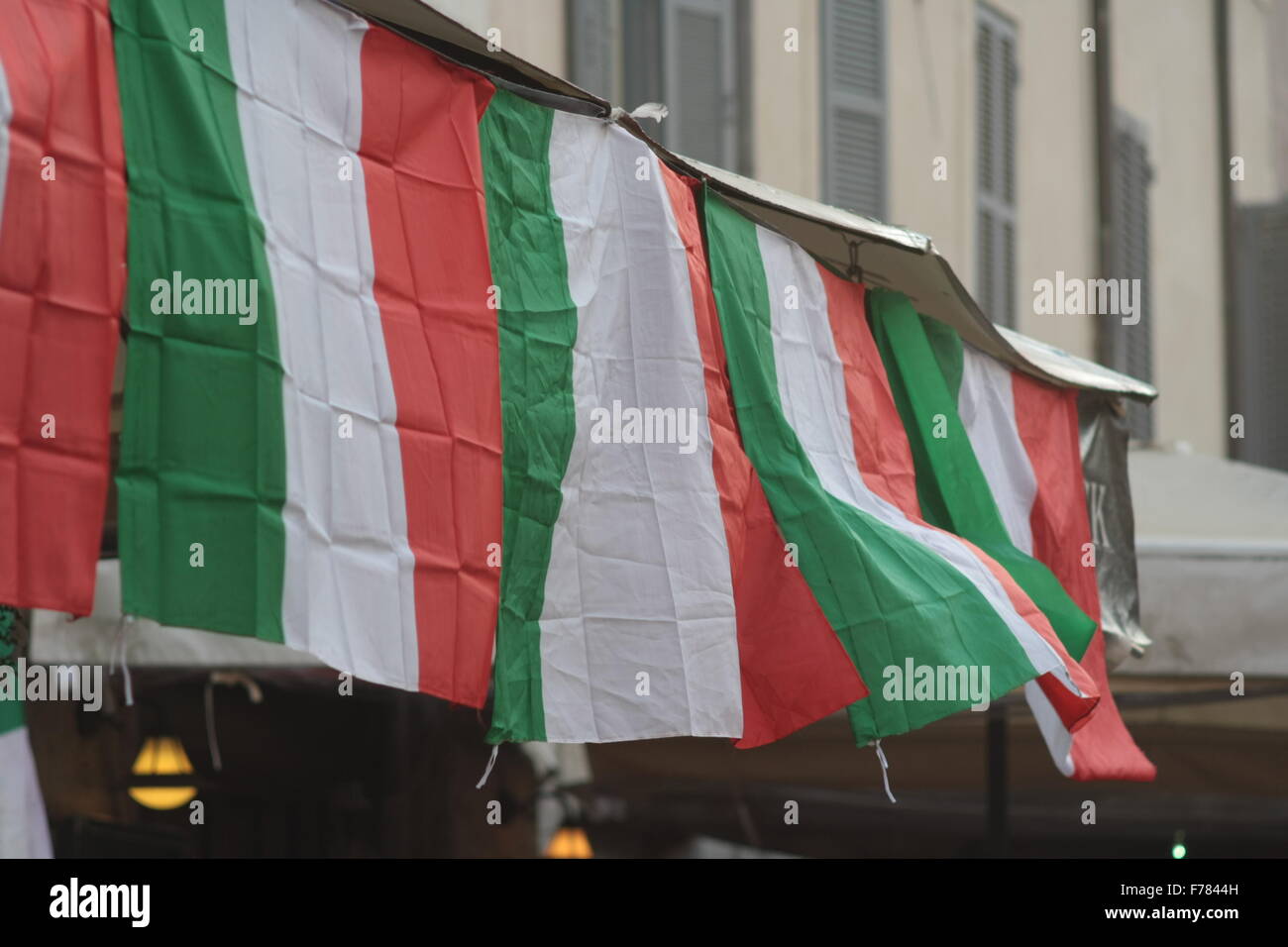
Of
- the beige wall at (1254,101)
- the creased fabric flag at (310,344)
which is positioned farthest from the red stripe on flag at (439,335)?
the beige wall at (1254,101)

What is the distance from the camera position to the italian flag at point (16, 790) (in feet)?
8.68

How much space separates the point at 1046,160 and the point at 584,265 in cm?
812

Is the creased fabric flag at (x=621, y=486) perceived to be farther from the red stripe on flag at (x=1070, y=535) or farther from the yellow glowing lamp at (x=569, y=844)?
the yellow glowing lamp at (x=569, y=844)

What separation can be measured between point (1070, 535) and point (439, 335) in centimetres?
282

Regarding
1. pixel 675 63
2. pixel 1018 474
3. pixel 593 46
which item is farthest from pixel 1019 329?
pixel 1018 474

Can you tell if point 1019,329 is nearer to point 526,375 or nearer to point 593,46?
point 593,46

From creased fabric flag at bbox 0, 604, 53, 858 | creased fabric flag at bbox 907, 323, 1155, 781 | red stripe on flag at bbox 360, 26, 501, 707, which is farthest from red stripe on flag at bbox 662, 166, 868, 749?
creased fabric flag at bbox 0, 604, 53, 858

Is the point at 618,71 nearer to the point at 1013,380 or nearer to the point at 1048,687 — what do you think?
the point at 1013,380

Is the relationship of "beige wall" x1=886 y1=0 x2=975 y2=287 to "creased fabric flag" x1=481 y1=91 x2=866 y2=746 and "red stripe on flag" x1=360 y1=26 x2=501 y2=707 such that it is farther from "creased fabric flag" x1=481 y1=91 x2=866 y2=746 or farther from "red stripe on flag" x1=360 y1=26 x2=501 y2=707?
"red stripe on flag" x1=360 y1=26 x2=501 y2=707

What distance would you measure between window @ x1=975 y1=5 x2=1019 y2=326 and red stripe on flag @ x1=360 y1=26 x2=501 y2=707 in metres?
7.13

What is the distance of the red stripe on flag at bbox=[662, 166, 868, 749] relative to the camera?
3408mm

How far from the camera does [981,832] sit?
312 inches

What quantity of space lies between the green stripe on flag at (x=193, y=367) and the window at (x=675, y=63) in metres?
4.88
